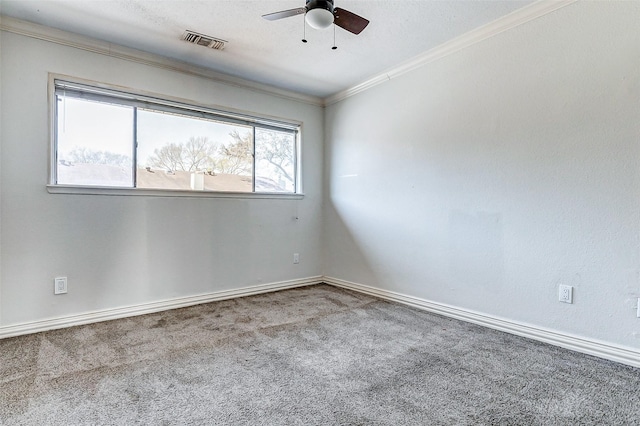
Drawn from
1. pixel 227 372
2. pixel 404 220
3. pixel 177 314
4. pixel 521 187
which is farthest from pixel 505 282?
pixel 177 314

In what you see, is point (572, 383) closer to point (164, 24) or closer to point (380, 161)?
point (380, 161)

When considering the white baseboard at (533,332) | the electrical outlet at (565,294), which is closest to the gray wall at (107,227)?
the white baseboard at (533,332)

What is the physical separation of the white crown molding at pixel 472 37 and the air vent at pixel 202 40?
1.62 m

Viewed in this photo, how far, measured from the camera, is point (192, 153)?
3.39 meters

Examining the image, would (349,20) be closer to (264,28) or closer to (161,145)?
(264,28)

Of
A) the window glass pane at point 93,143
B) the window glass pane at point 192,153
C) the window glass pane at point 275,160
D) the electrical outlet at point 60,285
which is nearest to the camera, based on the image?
the electrical outlet at point 60,285

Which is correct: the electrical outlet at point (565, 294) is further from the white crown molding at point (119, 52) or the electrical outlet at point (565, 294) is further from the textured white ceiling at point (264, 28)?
the white crown molding at point (119, 52)

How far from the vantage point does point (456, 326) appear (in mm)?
2648

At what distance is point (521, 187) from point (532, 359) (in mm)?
1208

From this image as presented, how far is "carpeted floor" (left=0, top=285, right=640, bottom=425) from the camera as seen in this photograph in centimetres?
150

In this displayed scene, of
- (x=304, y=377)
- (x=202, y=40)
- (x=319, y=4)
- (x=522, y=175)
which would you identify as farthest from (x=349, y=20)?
(x=304, y=377)

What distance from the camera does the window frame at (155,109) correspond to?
2.67 meters

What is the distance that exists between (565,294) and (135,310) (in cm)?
349

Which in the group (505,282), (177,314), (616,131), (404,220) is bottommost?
(177,314)
